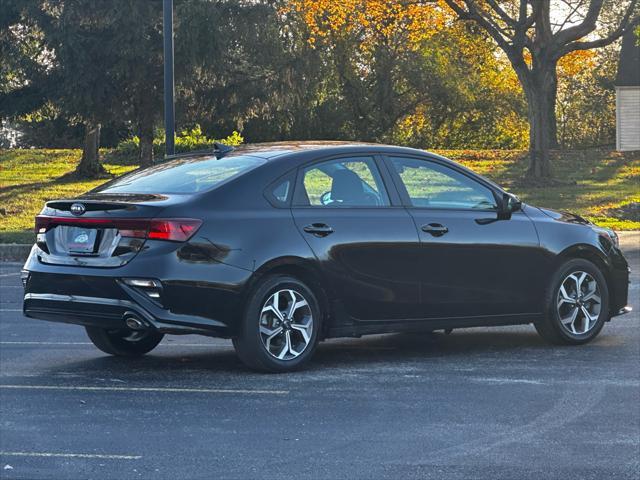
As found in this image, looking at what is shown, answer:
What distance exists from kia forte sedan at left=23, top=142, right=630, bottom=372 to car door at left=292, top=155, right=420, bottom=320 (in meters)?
0.01

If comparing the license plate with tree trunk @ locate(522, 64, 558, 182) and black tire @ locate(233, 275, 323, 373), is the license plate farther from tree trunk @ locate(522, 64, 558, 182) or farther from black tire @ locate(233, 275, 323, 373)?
tree trunk @ locate(522, 64, 558, 182)

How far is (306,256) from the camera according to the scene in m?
9.01

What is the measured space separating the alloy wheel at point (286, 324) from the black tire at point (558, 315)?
215cm

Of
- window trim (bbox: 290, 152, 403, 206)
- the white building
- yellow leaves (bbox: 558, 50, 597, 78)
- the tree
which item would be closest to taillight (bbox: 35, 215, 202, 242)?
window trim (bbox: 290, 152, 403, 206)

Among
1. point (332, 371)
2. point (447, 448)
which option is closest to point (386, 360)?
point (332, 371)

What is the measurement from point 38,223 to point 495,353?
3546 mm

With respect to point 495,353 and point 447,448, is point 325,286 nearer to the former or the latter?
point 495,353

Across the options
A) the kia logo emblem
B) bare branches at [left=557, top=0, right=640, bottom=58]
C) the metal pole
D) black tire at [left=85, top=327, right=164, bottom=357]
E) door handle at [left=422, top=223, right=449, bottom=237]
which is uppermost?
bare branches at [left=557, top=0, right=640, bottom=58]

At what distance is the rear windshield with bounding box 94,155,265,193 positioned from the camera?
913cm

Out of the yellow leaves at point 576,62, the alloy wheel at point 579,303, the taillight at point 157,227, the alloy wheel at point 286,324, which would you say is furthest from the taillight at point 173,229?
the yellow leaves at point 576,62

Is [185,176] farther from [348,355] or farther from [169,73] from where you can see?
[169,73]

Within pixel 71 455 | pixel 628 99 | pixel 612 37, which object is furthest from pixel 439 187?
pixel 628 99

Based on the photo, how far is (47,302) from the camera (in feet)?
29.3

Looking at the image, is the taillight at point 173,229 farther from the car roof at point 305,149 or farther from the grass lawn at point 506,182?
the grass lawn at point 506,182
